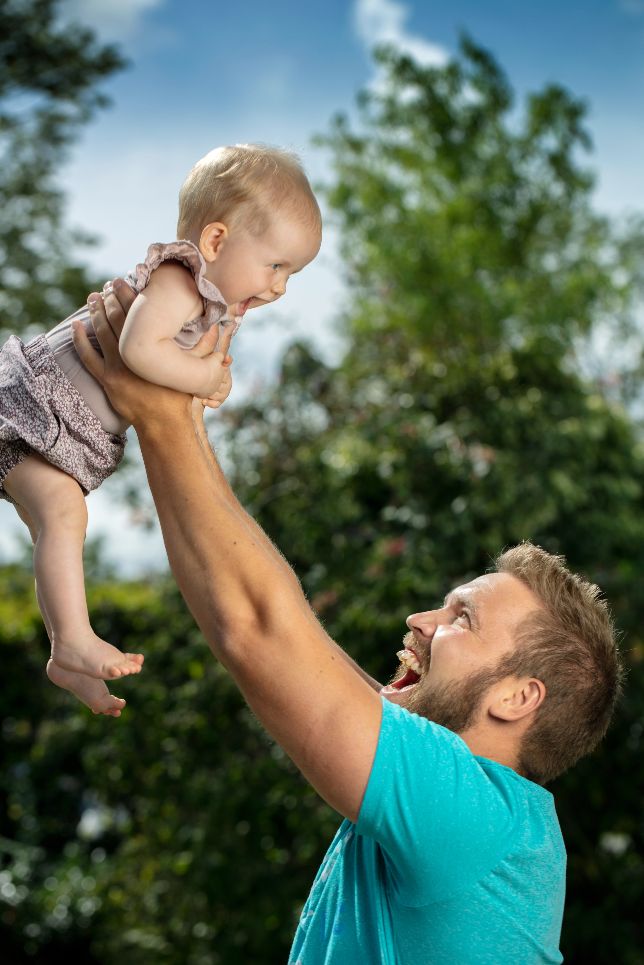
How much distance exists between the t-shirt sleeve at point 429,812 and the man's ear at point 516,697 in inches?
7.6

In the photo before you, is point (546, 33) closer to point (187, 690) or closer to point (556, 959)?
point (187, 690)

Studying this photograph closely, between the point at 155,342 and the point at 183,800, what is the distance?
4097mm

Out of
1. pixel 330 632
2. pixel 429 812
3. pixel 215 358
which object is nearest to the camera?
pixel 429 812

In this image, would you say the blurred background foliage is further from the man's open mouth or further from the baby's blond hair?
the baby's blond hair

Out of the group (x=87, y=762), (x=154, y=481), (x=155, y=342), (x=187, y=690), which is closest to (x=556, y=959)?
(x=154, y=481)

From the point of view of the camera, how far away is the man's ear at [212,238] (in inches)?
65.3

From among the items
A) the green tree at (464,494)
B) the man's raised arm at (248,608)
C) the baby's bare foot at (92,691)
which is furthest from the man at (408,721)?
the green tree at (464,494)

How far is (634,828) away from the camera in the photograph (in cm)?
479

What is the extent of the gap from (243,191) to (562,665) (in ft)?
2.93

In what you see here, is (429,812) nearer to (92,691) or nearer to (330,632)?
(92,691)

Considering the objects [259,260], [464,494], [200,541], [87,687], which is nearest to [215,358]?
[259,260]

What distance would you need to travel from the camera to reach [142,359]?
1.58 meters

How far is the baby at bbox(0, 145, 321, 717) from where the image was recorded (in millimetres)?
1610

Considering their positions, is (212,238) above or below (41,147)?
below
